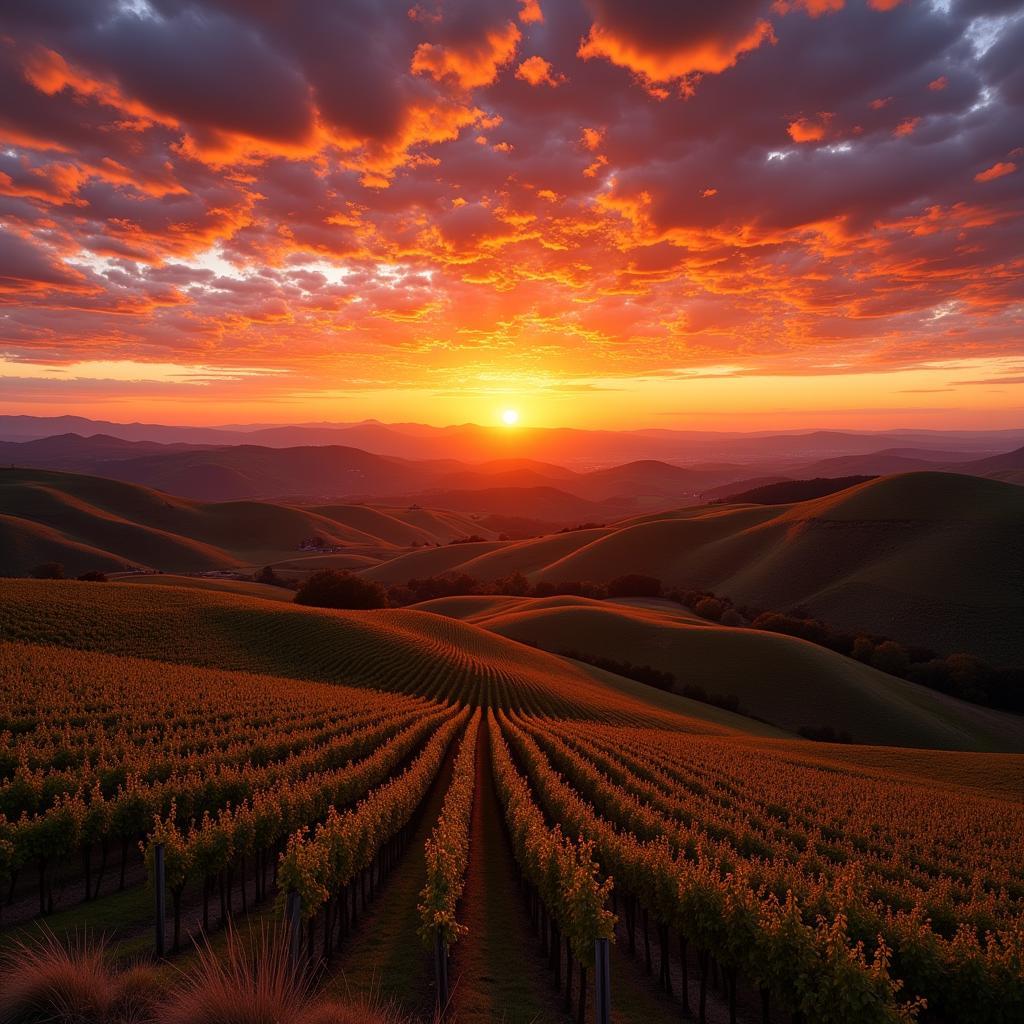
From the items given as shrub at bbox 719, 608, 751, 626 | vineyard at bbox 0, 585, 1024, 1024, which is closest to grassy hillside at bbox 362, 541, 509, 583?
shrub at bbox 719, 608, 751, 626

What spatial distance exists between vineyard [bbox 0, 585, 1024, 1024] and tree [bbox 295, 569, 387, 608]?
6035cm

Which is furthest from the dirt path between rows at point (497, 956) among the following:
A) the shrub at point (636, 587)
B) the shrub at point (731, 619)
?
the shrub at point (636, 587)

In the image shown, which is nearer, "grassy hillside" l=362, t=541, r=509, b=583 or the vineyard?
the vineyard

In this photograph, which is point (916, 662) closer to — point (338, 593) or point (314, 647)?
point (314, 647)

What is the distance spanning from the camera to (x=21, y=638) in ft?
172

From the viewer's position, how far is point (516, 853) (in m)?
19.3

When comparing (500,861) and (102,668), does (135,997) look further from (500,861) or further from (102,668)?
(102,668)

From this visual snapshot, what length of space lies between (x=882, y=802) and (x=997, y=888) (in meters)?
10.6

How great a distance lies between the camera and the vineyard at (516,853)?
12.6m

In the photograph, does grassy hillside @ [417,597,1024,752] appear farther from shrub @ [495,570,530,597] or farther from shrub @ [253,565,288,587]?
shrub @ [253,565,288,587]

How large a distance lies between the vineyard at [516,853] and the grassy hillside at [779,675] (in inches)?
936

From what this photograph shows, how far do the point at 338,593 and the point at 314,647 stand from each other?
4265cm

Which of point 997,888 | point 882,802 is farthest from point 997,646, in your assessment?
point 997,888

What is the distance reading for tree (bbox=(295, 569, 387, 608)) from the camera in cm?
10588
